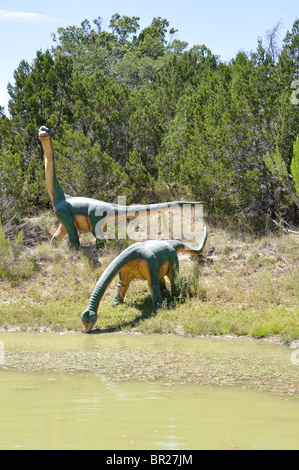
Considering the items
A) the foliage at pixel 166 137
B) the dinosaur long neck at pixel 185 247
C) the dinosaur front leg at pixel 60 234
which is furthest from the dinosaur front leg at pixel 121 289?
the foliage at pixel 166 137

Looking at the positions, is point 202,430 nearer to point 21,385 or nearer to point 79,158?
point 21,385

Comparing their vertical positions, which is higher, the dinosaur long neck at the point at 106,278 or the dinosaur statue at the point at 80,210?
the dinosaur statue at the point at 80,210

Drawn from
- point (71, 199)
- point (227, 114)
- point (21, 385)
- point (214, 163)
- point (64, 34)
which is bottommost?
point (21, 385)

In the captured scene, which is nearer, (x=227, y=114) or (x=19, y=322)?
(x=19, y=322)

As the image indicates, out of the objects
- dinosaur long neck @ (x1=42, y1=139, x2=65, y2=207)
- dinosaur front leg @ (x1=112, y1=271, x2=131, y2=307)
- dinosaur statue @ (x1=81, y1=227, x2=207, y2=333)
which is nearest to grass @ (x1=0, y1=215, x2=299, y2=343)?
dinosaur front leg @ (x1=112, y1=271, x2=131, y2=307)

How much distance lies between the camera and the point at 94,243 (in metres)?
12.8

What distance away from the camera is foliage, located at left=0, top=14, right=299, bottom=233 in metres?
12.4

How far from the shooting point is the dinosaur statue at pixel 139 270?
346 inches

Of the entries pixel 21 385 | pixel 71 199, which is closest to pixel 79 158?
pixel 71 199

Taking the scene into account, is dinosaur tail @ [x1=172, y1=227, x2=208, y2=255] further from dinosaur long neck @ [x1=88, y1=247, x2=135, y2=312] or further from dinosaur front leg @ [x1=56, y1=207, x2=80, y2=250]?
dinosaur front leg @ [x1=56, y1=207, x2=80, y2=250]

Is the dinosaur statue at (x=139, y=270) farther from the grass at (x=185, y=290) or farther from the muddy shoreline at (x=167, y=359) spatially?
the muddy shoreline at (x=167, y=359)

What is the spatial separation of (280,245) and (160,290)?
2855mm

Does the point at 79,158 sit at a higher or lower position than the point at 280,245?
higher

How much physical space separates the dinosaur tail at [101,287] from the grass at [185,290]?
0.44 m
